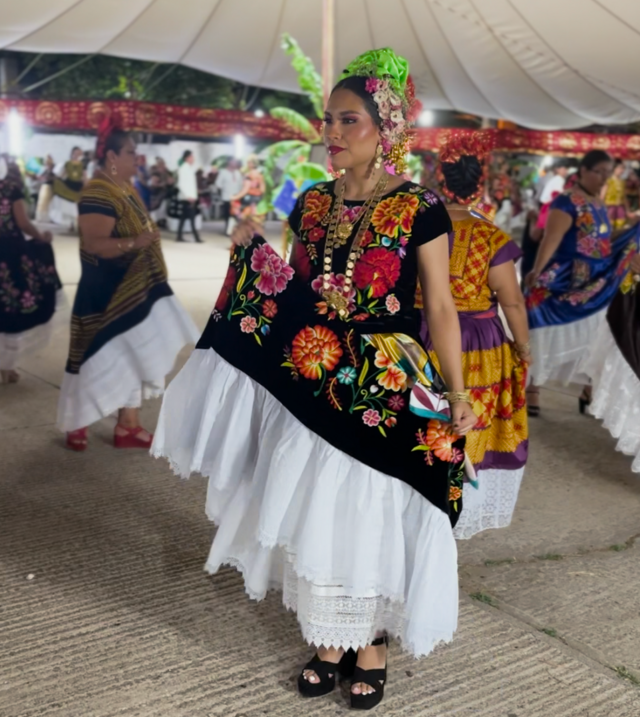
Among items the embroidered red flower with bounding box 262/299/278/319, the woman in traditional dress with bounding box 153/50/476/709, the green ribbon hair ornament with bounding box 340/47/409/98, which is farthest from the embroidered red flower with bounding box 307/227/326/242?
the green ribbon hair ornament with bounding box 340/47/409/98

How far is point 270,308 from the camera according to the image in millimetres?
2525

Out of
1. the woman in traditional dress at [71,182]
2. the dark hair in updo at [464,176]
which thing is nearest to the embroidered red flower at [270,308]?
the dark hair in updo at [464,176]

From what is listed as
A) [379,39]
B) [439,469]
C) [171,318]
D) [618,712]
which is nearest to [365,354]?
[439,469]

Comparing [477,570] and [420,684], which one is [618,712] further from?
[477,570]

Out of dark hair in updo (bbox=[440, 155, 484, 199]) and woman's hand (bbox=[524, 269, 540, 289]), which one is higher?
dark hair in updo (bbox=[440, 155, 484, 199])

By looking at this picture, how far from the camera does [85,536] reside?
363 centimetres

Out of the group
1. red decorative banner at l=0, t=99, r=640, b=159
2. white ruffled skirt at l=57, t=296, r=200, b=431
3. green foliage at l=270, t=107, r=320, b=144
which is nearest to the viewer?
white ruffled skirt at l=57, t=296, r=200, b=431

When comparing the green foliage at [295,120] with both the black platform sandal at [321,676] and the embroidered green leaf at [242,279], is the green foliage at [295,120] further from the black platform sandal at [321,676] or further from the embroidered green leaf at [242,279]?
the black platform sandal at [321,676]

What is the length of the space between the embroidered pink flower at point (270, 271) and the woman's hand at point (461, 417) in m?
0.61

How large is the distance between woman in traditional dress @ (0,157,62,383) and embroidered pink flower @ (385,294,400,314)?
13.5 feet

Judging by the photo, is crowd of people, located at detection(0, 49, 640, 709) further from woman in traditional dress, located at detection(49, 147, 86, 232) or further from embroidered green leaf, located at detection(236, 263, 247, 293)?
woman in traditional dress, located at detection(49, 147, 86, 232)

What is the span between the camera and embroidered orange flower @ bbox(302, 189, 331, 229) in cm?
261

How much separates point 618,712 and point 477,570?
40.0 inches

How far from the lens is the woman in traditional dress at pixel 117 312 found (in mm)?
4480
